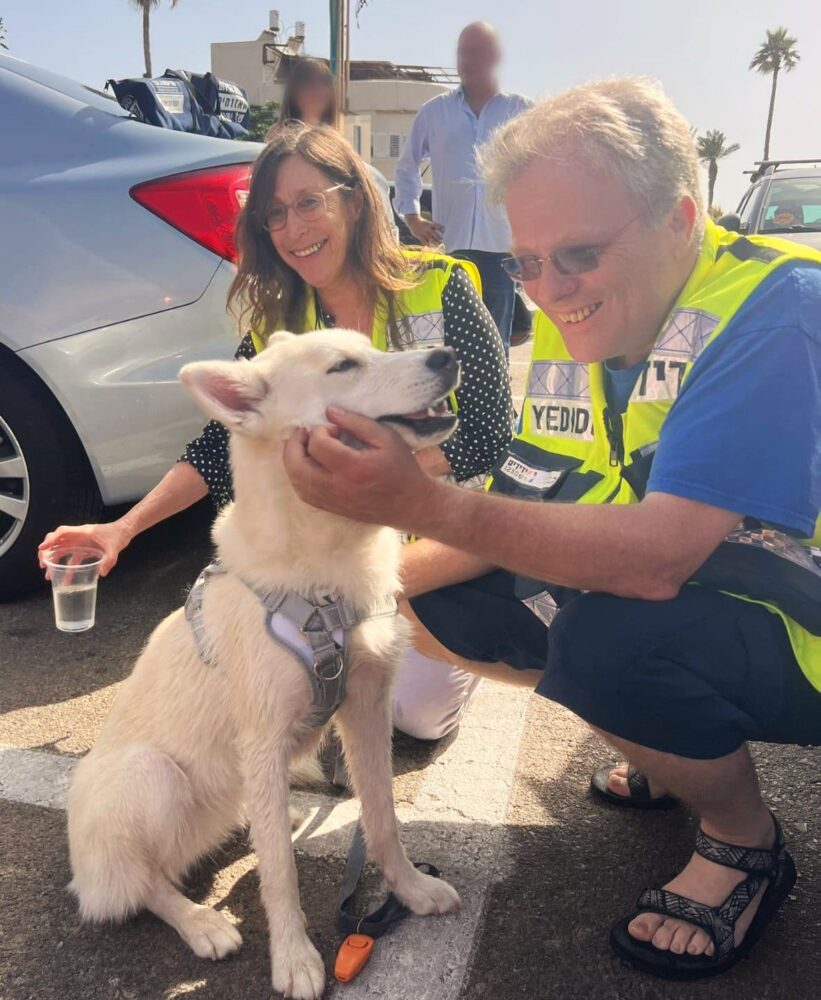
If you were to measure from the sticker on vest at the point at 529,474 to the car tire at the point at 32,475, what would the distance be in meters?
1.84

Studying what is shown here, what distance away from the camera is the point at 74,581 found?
2.40m

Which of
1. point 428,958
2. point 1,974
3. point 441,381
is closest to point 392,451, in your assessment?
point 441,381

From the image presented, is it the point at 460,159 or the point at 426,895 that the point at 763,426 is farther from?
the point at 460,159

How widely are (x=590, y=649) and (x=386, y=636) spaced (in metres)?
0.49

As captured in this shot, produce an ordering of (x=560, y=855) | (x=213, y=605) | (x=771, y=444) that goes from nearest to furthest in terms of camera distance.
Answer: (x=771, y=444)
(x=213, y=605)
(x=560, y=855)

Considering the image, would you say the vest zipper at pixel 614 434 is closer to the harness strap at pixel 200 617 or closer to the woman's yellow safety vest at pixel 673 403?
the woman's yellow safety vest at pixel 673 403

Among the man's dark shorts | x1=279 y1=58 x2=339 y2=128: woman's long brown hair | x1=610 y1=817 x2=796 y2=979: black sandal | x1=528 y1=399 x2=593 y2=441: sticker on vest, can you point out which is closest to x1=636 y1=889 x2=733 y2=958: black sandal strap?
x1=610 y1=817 x2=796 y2=979: black sandal

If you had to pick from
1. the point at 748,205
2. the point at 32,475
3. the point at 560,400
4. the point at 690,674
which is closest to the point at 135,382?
the point at 32,475

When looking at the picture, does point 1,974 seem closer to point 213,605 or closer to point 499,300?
point 213,605

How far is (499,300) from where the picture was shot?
5355 millimetres

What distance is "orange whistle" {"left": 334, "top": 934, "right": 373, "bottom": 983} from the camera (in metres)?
1.78

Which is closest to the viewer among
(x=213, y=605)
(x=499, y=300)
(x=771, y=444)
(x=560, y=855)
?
(x=771, y=444)

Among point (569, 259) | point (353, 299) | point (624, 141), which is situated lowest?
point (353, 299)

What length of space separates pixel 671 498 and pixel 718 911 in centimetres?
94
